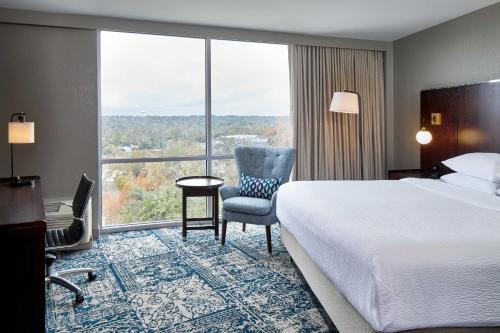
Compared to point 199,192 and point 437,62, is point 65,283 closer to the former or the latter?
point 199,192

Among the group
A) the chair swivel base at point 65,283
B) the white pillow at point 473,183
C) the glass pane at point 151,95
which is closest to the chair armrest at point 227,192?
the glass pane at point 151,95

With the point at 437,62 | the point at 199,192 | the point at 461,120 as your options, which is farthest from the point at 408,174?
the point at 199,192

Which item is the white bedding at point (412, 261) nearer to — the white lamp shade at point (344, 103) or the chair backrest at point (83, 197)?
the chair backrest at point (83, 197)

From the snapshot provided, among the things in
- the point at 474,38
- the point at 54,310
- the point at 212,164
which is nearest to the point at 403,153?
the point at 474,38

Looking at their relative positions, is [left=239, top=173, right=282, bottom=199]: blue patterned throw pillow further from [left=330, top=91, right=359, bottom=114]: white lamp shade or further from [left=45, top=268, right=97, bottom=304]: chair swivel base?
[left=45, top=268, right=97, bottom=304]: chair swivel base

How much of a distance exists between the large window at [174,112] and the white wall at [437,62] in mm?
1622

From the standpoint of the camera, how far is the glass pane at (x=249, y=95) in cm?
498

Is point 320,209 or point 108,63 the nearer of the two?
point 320,209

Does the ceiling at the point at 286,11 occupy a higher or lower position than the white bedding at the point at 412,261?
higher

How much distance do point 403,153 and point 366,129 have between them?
61 cm

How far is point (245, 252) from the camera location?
380cm

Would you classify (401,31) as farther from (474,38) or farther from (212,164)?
(212,164)

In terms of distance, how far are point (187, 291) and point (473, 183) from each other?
253 centimetres

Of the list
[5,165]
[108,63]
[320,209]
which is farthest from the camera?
[108,63]
